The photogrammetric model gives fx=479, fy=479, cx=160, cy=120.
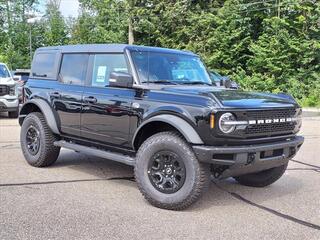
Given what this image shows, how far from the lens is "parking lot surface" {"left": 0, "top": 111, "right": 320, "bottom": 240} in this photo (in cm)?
465

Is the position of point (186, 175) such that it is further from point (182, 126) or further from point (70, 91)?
point (70, 91)

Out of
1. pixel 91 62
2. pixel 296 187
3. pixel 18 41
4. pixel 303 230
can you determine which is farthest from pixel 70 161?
pixel 18 41

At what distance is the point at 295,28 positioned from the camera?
1108 inches

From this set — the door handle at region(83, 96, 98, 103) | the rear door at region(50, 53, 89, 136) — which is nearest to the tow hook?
the door handle at region(83, 96, 98, 103)

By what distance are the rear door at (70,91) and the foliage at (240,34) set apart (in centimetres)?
1921

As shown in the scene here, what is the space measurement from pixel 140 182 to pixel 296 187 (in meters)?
2.38

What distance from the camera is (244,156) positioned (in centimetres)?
515

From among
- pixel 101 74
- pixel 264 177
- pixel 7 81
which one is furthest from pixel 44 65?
pixel 7 81

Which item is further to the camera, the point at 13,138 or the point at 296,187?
the point at 13,138

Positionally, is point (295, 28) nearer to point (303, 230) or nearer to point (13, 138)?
point (13, 138)

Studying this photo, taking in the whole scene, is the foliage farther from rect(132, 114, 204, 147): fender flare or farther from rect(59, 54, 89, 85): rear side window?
rect(132, 114, 204, 147): fender flare

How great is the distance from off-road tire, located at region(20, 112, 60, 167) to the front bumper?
9.58 feet

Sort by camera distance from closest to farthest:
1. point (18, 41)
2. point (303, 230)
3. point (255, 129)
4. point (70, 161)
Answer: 1. point (303, 230)
2. point (255, 129)
3. point (70, 161)
4. point (18, 41)

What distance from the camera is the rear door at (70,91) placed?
22.1ft
